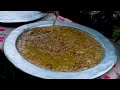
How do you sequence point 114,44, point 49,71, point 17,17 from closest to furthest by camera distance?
point 49,71 → point 114,44 → point 17,17

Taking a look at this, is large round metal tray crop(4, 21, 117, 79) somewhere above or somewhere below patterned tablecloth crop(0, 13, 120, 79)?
above

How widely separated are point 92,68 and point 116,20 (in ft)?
3.18

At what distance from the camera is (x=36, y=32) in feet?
5.71

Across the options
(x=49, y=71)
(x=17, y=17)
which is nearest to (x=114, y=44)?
(x=49, y=71)

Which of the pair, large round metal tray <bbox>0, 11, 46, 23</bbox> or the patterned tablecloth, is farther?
large round metal tray <bbox>0, 11, 46, 23</bbox>

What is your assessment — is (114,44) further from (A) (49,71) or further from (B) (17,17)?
(B) (17,17)

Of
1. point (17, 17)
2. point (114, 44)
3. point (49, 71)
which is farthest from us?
point (17, 17)

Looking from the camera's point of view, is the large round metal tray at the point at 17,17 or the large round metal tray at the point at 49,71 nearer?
the large round metal tray at the point at 49,71

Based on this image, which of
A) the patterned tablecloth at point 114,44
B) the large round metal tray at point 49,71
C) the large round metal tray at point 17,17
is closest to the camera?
the large round metal tray at point 49,71

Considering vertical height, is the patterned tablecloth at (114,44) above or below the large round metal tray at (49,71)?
below

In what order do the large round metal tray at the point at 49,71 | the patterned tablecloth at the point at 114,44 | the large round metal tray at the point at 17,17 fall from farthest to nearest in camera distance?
the large round metal tray at the point at 17,17, the patterned tablecloth at the point at 114,44, the large round metal tray at the point at 49,71

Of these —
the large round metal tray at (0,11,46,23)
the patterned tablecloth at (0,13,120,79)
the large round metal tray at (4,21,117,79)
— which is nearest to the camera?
the large round metal tray at (4,21,117,79)

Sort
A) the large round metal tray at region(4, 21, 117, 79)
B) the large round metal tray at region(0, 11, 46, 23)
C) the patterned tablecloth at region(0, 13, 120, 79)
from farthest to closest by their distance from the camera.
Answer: the large round metal tray at region(0, 11, 46, 23) → the patterned tablecloth at region(0, 13, 120, 79) → the large round metal tray at region(4, 21, 117, 79)
